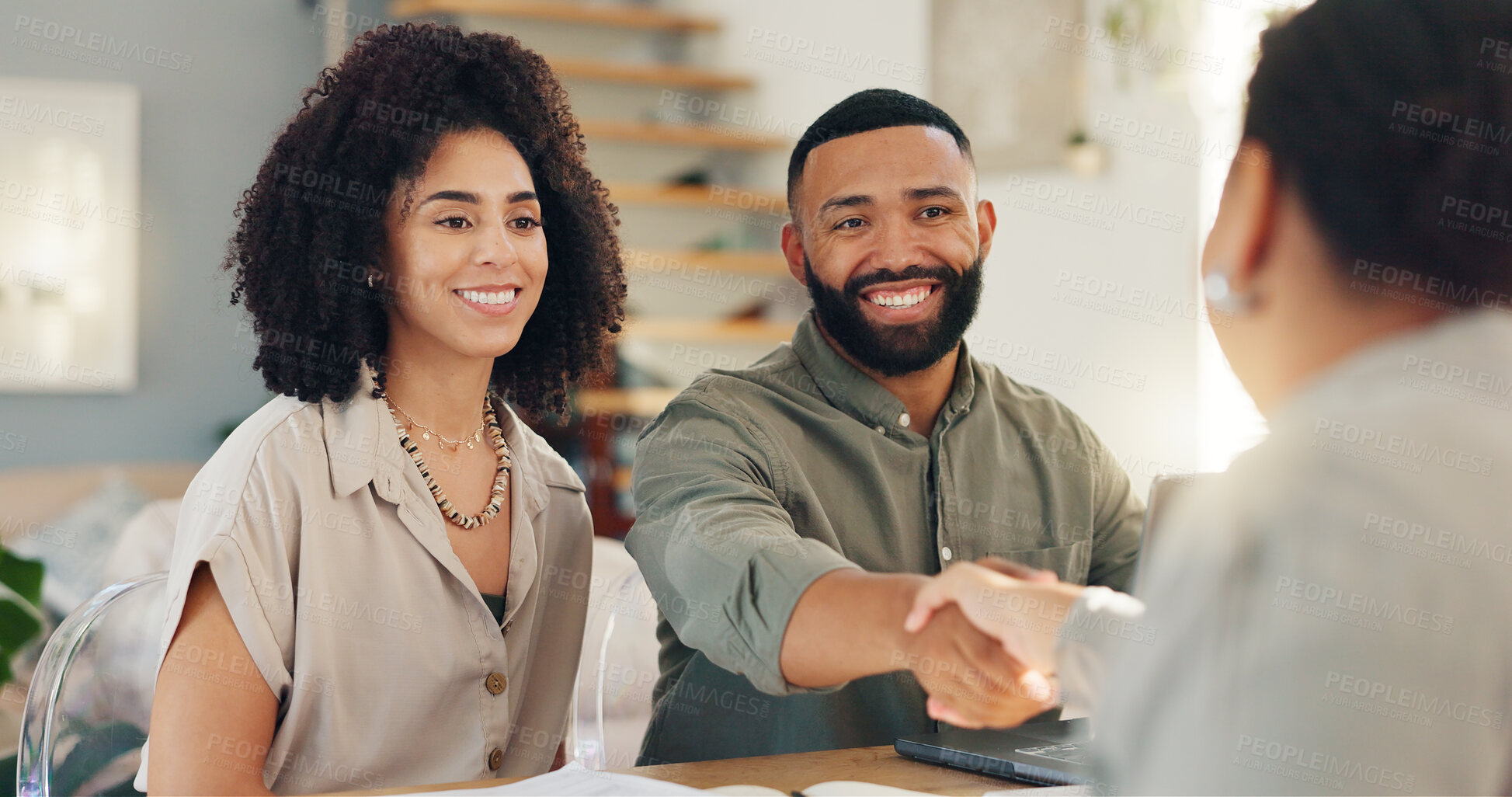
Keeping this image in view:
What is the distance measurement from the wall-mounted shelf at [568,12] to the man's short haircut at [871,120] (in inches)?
141

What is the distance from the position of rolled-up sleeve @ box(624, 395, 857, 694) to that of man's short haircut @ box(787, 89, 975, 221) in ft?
1.23

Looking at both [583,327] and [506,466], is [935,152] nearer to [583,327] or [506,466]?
[583,327]

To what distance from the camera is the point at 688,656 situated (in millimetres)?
1462

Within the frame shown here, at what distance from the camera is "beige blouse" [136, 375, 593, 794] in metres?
1.18

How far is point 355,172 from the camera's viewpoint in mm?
1362

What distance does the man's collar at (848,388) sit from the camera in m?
1.51

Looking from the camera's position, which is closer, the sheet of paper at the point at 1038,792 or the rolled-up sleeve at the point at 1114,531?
the sheet of paper at the point at 1038,792
